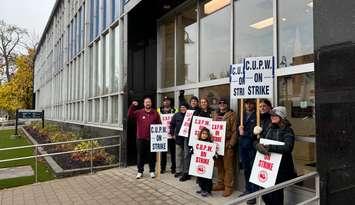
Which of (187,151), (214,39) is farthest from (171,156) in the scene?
(214,39)

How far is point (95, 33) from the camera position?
57.0 feet

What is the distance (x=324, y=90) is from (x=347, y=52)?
1.80ft

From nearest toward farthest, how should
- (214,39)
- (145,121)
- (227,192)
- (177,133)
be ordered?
(227,192)
(177,133)
(214,39)
(145,121)

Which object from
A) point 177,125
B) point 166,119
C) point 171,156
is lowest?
point 171,156

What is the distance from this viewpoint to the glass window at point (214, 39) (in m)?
9.45

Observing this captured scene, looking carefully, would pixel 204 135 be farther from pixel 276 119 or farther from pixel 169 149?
pixel 169 149

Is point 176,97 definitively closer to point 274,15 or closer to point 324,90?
point 274,15

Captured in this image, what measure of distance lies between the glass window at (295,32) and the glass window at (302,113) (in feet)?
1.06

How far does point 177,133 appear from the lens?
31.5ft

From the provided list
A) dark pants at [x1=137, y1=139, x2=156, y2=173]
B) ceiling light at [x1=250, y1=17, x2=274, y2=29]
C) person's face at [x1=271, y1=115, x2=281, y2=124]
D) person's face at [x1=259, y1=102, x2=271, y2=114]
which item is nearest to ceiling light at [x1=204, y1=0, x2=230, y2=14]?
ceiling light at [x1=250, y1=17, x2=274, y2=29]

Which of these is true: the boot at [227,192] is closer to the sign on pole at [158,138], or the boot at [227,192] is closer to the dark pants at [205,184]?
the dark pants at [205,184]

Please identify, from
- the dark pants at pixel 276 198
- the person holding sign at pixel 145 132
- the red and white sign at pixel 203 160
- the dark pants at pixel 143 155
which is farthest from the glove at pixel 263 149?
the dark pants at pixel 143 155

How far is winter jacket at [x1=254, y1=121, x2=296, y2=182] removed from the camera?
5.91 metres

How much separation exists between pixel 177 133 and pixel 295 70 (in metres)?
3.43
